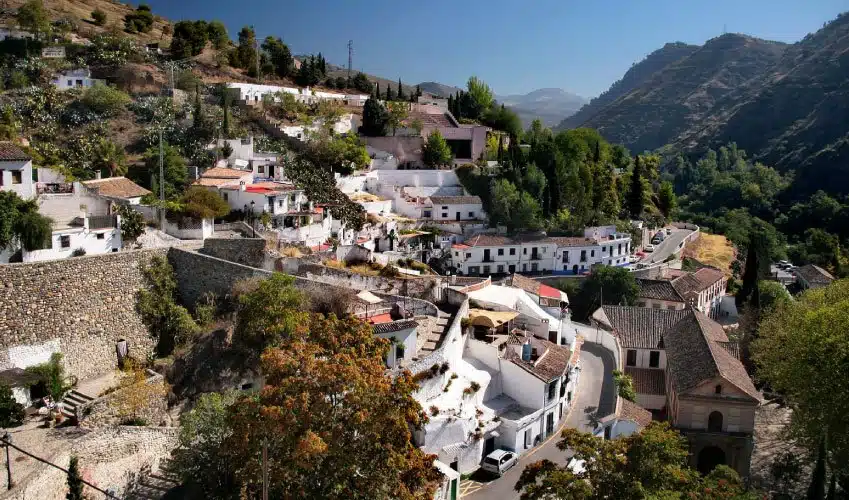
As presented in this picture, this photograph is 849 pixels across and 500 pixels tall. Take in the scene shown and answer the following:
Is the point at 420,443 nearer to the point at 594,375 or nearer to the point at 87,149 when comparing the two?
the point at 594,375

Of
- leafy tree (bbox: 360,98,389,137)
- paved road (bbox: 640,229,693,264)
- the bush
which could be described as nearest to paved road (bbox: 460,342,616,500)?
paved road (bbox: 640,229,693,264)

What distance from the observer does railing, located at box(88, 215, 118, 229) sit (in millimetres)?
23219

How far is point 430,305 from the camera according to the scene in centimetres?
2323

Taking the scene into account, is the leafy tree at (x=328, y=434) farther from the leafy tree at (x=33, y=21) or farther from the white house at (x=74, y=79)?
the leafy tree at (x=33, y=21)

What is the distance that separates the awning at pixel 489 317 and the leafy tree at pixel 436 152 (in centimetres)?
2409

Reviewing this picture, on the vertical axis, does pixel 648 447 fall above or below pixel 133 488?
above

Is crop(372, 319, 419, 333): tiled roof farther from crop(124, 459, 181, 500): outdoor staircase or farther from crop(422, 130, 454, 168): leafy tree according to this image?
crop(422, 130, 454, 168): leafy tree

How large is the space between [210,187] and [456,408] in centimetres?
1683

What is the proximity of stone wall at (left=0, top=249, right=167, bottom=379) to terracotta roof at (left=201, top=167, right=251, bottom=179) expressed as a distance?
1093cm

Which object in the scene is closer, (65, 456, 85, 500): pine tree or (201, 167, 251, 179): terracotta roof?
(65, 456, 85, 500): pine tree

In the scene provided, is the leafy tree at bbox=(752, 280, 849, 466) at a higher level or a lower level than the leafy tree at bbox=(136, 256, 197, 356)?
lower

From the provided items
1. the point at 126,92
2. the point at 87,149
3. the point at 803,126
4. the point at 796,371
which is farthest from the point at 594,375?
the point at 803,126

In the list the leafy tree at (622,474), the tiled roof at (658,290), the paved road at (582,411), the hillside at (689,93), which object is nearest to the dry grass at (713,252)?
the tiled roof at (658,290)

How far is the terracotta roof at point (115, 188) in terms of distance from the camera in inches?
1067
